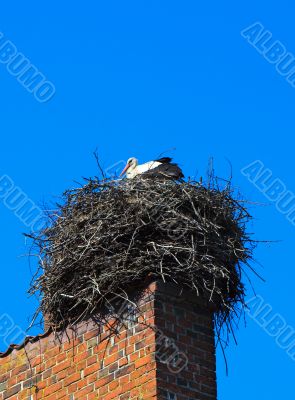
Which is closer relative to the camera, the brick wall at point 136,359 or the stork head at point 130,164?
the brick wall at point 136,359

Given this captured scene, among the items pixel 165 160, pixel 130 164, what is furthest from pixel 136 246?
pixel 130 164

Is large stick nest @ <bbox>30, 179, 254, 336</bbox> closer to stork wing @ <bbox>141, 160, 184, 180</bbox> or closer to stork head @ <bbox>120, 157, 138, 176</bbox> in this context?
stork wing @ <bbox>141, 160, 184, 180</bbox>

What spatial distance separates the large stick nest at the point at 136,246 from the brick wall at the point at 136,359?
252 mm

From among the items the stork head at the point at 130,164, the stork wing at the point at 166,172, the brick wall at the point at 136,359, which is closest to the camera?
the brick wall at the point at 136,359

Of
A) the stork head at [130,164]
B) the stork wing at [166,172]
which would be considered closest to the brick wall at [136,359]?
the stork wing at [166,172]

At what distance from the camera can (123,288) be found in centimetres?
1111

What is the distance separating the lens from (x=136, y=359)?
1042 cm

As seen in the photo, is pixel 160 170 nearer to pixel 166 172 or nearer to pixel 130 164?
pixel 166 172

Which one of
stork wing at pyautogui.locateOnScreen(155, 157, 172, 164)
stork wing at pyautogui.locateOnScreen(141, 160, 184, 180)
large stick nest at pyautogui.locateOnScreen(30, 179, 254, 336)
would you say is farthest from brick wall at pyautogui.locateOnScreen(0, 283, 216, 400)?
stork wing at pyautogui.locateOnScreen(155, 157, 172, 164)

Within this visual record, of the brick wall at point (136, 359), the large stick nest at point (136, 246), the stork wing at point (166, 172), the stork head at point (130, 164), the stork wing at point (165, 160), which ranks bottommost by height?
the brick wall at point (136, 359)

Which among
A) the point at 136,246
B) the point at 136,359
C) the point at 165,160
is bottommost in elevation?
the point at 136,359

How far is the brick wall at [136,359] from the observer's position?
33.7 feet

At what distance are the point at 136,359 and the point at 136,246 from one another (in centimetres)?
143

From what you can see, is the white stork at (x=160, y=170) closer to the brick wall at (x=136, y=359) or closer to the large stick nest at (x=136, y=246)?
the large stick nest at (x=136, y=246)
